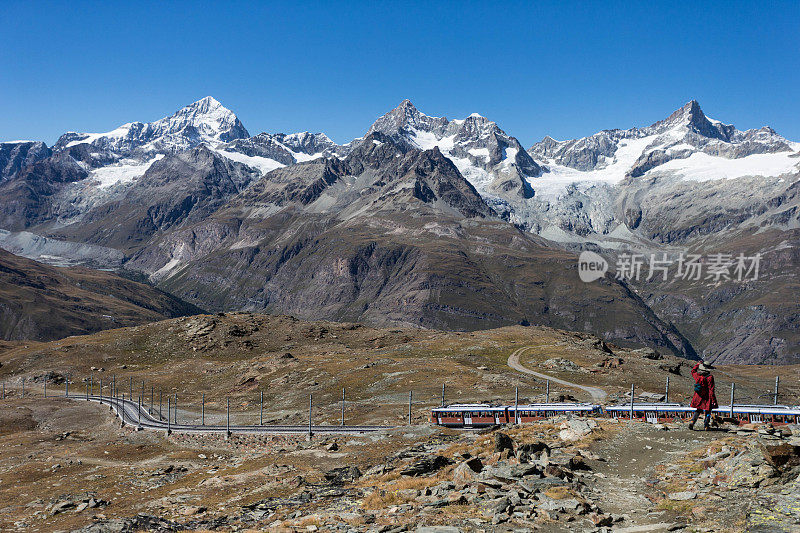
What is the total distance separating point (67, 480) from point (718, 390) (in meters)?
123

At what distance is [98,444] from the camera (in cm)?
8975

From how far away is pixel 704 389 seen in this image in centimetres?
3838

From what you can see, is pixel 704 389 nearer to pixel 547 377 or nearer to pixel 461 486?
pixel 461 486

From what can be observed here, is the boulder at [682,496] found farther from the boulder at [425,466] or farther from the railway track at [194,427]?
the railway track at [194,427]

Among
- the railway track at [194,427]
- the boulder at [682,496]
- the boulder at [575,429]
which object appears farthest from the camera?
the railway track at [194,427]

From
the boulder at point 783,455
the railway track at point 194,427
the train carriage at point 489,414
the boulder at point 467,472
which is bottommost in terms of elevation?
the railway track at point 194,427

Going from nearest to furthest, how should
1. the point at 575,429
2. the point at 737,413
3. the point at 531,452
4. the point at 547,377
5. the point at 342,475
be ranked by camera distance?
the point at 531,452 → the point at 575,429 → the point at 342,475 → the point at 737,413 → the point at 547,377

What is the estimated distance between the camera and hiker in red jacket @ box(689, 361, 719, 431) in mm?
37188

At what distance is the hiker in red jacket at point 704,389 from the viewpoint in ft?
122

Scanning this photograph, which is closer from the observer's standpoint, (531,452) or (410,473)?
(531,452)

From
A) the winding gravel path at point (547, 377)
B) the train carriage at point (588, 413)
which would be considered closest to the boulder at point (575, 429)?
the train carriage at point (588, 413)

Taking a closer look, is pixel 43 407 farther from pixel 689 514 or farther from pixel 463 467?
pixel 689 514

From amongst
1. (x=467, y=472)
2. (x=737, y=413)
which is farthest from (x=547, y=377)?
(x=467, y=472)

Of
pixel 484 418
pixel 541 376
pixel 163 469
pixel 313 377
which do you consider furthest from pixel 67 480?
pixel 541 376
